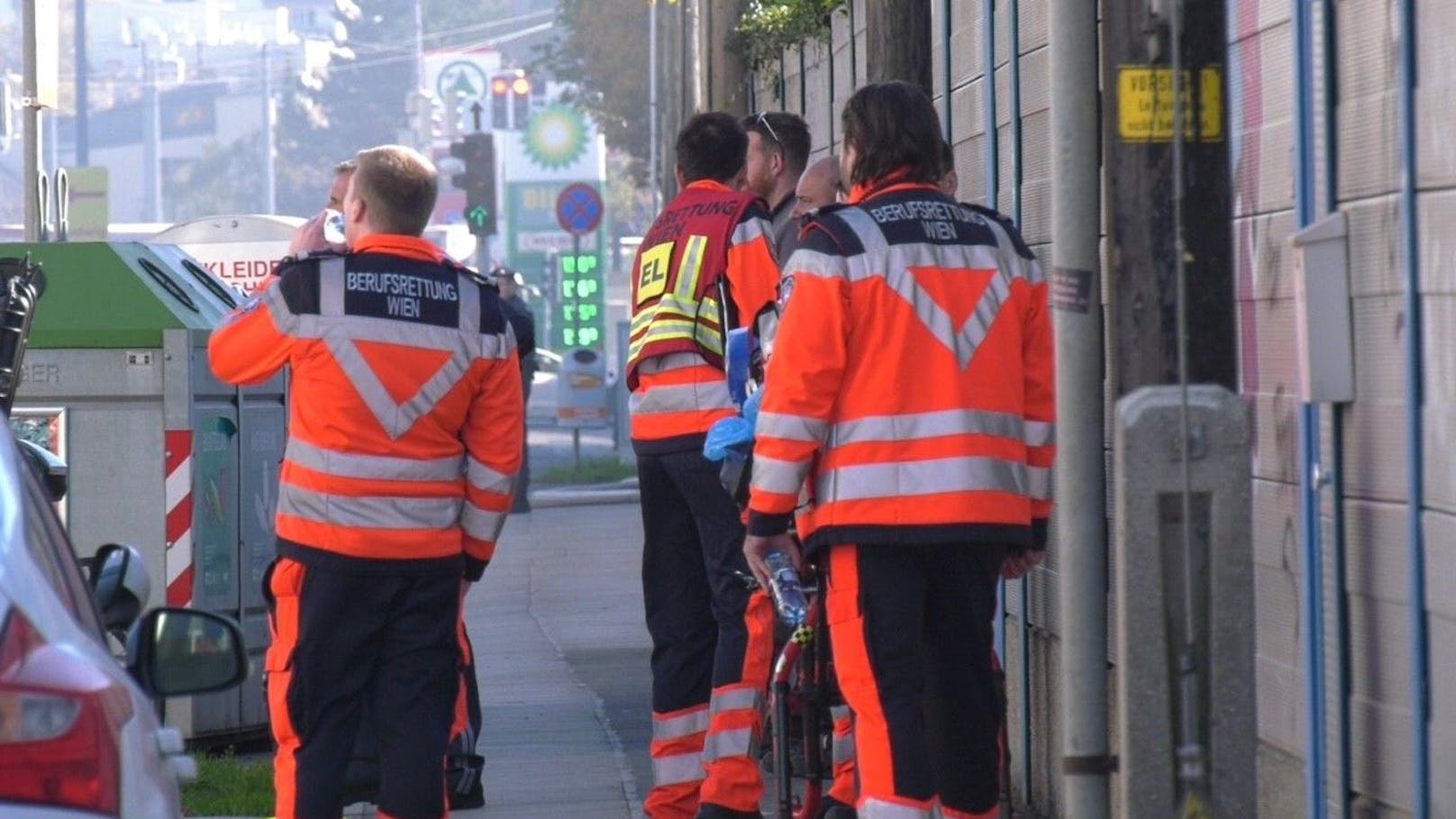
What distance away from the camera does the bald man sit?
7.82 m

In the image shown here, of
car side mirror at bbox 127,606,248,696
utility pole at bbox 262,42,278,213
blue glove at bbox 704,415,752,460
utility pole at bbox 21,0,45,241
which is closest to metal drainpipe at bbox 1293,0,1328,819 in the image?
blue glove at bbox 704,415,752,460

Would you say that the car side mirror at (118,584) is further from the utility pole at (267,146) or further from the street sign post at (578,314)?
the utility pole at (267,146)

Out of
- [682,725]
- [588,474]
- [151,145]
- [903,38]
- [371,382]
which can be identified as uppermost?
[151,145]

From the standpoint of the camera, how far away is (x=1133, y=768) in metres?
4.09

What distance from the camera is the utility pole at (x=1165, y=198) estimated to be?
13.4ft

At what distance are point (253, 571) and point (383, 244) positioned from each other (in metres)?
3.50

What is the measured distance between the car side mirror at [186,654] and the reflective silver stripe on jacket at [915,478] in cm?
179

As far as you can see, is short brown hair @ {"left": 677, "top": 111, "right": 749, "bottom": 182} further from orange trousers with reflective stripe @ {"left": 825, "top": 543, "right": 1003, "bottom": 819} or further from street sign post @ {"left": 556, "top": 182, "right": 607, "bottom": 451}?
street sign post @ {"left": 556, "top": 182, "right": 607, "bottom": 451}

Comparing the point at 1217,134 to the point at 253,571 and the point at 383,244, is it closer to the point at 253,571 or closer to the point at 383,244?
the point at 383,244

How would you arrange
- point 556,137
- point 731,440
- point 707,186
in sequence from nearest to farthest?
point 731,440, point 707,186, point 556,137

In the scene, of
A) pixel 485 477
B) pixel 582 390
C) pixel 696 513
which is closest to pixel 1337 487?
pixel 485 477

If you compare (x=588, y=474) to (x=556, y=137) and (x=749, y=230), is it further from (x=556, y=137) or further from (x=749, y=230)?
(x=556, y=137)

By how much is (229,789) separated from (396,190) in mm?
2930

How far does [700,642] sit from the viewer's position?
24.0 feet
